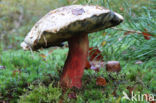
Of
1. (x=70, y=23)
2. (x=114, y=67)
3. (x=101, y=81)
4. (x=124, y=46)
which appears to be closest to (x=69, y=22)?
(x=70, y=23)

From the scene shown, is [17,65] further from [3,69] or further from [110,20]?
[110,20]

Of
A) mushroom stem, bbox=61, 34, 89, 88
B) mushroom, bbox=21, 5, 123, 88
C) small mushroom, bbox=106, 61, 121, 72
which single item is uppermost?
Answer: mushroom, bbox=21, 5, 123, 88

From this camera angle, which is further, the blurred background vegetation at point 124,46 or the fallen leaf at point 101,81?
the fallen leaf at point 101,81

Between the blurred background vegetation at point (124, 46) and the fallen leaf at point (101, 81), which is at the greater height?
the blurred background vegetation at point (124, 46)

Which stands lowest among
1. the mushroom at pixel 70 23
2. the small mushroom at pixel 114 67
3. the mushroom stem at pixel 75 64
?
the small mushroom at pixel 114 67

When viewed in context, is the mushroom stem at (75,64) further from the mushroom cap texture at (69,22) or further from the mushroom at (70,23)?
the mushroom cap texture at (69,22)

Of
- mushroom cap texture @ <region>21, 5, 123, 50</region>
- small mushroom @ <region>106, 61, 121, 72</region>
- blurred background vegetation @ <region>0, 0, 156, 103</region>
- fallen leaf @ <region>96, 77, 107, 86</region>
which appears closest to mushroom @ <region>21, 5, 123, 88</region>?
mushroom cap texture @ <region>21, 5, 123, 50</region>

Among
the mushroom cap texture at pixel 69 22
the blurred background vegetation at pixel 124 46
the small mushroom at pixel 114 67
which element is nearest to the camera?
the mushroom cap texture at pixel 69 22

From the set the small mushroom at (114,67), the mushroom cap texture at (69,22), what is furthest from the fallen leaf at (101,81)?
the mushroom cap texture at (69,22)

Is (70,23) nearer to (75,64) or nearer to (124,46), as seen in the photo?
(75,64)

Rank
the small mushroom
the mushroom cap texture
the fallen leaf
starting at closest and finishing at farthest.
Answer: the mushroom cap texture < the fallen leaf < the small mushroom

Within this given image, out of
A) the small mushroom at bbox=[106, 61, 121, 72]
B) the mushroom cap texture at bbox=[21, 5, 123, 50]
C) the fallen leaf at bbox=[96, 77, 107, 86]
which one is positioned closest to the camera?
the mushroom cap texture at bbox=[21, 5, 123, 50]

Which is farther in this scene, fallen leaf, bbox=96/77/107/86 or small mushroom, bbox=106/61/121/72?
small mushroom, bbox=106/61/121/72

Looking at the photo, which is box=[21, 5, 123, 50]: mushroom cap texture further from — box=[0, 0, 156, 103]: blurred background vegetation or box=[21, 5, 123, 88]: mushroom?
box=[0, 0, 156, 103]: blurred background vegetation
